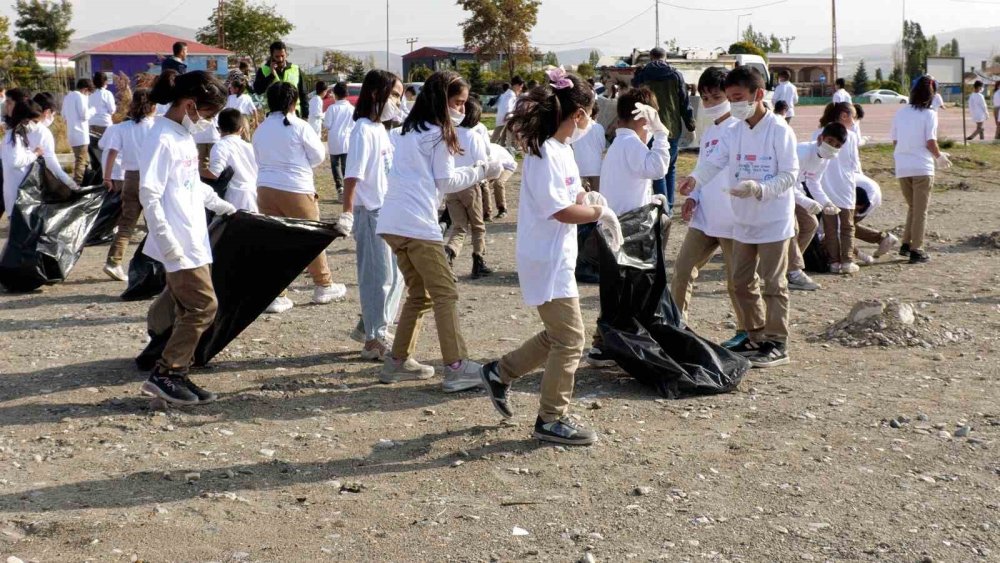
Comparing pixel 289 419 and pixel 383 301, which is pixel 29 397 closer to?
pixel 289 419

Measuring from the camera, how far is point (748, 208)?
6.36 metres

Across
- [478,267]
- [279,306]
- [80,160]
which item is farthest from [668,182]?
[80,160]

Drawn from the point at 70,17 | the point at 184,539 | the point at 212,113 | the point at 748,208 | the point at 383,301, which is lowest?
the point at 184,539

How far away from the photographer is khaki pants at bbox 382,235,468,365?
5.84 metres

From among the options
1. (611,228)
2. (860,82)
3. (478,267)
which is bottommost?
(478,267)

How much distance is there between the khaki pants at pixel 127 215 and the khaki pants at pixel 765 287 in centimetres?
555

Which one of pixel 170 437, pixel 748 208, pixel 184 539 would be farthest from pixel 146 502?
pixel 748 208

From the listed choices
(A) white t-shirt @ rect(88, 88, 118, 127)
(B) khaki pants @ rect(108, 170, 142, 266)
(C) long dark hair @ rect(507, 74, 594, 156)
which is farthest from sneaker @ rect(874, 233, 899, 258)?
(A) white t-shirt @ rect(88, 88, 118, 127)

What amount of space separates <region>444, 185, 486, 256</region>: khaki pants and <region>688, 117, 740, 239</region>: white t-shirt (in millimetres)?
2973

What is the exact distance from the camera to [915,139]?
34.1 feet

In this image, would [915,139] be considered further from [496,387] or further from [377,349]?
[496,387]

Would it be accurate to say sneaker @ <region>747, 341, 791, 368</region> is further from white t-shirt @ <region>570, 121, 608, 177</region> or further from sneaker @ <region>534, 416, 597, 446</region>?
white t-shirt @ <region>570, 121, 608, 177</region>

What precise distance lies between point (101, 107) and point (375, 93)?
1185 cm

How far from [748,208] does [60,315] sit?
16.9 feet
